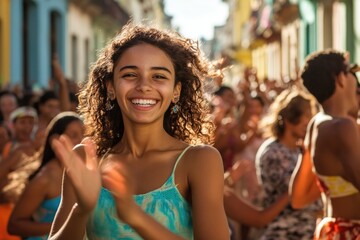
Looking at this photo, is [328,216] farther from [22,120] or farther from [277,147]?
[22,120]

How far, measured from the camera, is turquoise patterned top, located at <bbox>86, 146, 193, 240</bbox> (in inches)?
131

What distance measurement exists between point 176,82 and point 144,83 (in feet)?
0.79

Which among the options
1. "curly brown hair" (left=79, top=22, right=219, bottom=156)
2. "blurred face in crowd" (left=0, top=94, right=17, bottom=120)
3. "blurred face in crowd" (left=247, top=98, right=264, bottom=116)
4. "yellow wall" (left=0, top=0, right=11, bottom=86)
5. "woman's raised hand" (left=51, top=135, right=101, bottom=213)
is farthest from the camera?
"yellow wall" (left=0, top=0, right=11, bottom=86)

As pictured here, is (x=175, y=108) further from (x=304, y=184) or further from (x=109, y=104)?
(x=304, y=184)

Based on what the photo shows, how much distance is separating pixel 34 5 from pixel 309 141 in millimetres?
19812

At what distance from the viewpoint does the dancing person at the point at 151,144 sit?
3.33 metres

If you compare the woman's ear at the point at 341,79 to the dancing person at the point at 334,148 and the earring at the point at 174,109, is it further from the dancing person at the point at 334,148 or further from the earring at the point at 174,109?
the earring at the point at 174,109

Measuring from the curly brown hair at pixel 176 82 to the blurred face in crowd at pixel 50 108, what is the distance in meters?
6.58

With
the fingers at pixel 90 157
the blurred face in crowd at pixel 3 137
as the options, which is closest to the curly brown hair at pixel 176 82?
the fingers at pixel 90 157

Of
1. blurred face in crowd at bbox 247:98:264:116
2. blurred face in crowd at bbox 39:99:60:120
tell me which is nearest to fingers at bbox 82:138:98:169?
blurred face in crowd at bbox 39:99:60:120

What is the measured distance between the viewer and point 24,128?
930cm

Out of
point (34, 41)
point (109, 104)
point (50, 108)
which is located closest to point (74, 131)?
point (109, 104)

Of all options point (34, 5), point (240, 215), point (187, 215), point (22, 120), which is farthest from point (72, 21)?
point (187, 215)

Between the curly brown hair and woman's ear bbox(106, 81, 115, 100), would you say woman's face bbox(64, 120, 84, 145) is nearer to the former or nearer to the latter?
the curly brown hair
